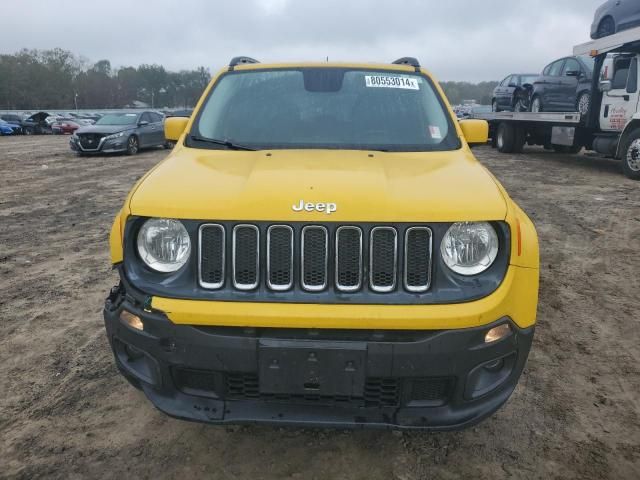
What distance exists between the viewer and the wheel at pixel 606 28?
1160 centimetres

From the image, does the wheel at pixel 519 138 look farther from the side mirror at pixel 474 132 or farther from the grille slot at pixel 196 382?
the grille slot at pixel 196 382

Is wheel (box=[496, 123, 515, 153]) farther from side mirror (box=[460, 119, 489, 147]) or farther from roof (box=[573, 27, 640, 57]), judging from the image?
side mirror (box=[460, 119, 489, 147])

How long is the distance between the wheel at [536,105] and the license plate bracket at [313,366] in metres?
14.9

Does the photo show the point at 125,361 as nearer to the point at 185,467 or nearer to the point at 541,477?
the point at 185,467

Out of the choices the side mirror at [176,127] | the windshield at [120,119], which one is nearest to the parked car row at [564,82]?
the side mirror at [176,127]

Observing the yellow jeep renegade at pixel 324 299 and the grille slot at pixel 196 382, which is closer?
the yellow jeep renegade at pixel 324 299

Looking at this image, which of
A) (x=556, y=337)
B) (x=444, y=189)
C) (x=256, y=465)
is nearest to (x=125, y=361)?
(x=256, y=465)

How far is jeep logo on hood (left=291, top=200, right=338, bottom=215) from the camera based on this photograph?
2104mm

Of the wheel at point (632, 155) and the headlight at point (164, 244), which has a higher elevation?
the headlight at point (164, 244)

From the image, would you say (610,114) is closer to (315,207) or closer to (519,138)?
(519,138)

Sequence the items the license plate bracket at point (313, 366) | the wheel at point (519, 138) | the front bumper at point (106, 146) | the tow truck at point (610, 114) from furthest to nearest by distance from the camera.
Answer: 1. the front bumper at point (106, 146)
2. the wheel at point (519, 138)
3. the tow truck at point (610, 114)
4. the license plate bracket at point (313, 366)

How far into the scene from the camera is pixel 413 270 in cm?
212

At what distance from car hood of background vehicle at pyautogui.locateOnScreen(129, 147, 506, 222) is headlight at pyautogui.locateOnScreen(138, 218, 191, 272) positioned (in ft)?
0.21

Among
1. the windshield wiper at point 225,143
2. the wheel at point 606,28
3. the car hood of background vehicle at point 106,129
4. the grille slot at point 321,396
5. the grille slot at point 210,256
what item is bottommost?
the car hood of background vehicle at point 106,129
